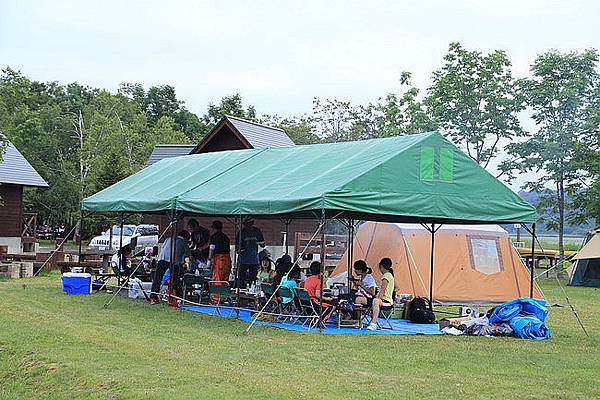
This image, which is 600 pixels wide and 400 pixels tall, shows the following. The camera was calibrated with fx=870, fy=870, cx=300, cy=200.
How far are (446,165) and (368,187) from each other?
1570mm

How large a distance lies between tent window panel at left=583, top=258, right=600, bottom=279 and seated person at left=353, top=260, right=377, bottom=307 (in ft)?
43.9

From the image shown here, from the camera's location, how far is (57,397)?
8188mm

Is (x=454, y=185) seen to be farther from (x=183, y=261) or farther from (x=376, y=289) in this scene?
(x=183, y=261)

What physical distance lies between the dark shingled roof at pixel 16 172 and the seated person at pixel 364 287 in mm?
18260

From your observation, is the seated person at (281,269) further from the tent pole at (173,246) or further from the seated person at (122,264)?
the seated person at (122,264)

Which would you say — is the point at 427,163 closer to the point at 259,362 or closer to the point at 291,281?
the point at 291,281

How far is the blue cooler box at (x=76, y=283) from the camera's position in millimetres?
16641

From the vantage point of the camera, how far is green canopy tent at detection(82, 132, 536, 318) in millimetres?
11891

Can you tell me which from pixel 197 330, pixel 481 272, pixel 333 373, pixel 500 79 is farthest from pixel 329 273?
pixel 500 79

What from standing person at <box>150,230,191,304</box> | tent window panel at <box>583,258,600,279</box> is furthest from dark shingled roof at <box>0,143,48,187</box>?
tent window panel at <box>583,258,600,279</box>

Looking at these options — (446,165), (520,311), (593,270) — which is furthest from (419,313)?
(593,270)

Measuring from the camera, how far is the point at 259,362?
9.17m

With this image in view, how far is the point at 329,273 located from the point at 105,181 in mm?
15517

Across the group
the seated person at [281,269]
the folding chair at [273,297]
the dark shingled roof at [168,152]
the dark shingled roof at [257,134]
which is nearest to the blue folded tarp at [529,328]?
the folding chair at [273,297]
